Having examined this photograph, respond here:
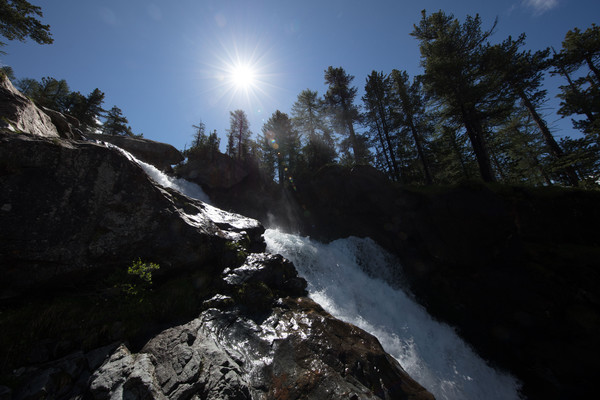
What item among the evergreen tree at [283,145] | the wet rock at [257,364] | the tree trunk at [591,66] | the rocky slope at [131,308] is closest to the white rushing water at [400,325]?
the rocky slope at [131,308]

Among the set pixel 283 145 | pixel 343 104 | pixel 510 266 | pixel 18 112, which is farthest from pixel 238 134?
pixel 510 266

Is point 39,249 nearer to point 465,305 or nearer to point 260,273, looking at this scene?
point 260,273

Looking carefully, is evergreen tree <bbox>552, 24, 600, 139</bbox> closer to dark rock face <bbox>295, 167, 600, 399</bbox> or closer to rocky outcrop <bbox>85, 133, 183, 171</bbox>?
dark rock face <bbox>295, 167, 600, 399</bbox>

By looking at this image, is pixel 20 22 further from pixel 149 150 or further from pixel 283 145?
pixel 283 145

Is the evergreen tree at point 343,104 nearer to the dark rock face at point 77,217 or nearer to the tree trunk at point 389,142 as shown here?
the tree trunk at point 389,142

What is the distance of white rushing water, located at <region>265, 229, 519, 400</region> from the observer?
846cm

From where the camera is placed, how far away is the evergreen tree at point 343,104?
85.0 ft

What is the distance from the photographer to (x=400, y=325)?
33.4ft

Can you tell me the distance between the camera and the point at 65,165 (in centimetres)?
660

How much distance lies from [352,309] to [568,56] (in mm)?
27561

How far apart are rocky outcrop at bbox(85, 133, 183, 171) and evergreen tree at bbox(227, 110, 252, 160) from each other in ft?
24.2

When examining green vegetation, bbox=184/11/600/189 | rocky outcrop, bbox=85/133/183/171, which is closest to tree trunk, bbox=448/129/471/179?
green vegetation, bbox=184/11/600/189

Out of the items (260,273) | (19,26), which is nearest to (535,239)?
(260,273)

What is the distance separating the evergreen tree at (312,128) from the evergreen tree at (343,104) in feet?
6.07
